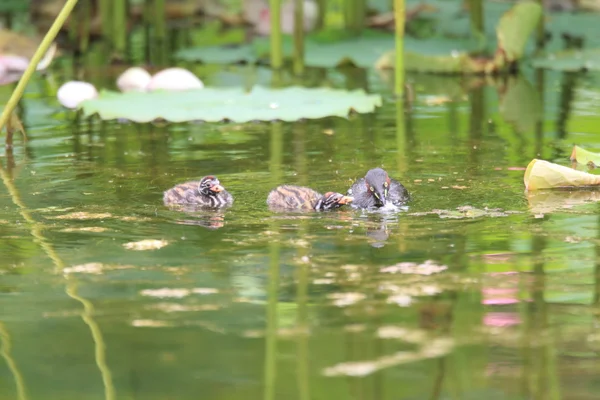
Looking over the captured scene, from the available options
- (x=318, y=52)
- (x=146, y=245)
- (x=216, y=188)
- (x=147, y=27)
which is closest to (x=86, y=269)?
(x=146, y=245)

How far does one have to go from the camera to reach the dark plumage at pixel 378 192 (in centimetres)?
522

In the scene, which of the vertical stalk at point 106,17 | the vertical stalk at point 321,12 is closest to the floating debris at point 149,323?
Answer: the vertical stalk at point 106,17

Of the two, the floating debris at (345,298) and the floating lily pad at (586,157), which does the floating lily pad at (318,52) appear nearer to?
the floating lily pad at (586,157)

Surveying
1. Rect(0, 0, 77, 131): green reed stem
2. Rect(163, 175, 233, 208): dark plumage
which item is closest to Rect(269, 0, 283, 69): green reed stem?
Rect(163, 175, 233, 208): dark plumage

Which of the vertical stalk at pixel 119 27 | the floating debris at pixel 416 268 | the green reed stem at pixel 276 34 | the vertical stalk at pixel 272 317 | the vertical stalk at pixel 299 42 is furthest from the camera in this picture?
the vertical stalk at pixel 119 27

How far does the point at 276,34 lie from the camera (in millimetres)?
10359

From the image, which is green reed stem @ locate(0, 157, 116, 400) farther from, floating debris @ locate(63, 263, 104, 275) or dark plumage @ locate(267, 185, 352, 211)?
dark plumage @ locate(267, 185, 352, 211)

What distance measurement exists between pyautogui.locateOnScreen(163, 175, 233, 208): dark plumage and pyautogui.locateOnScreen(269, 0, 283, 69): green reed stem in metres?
4.78

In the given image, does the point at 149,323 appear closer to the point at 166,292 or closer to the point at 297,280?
the point at 166,292

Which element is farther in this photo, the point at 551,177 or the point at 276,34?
the point at 276,34

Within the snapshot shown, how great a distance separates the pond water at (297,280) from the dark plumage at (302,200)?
7 centimetres

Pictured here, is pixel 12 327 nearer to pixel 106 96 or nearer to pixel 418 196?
pixel 418 196

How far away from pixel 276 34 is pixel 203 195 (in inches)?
201

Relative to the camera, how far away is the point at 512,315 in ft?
12.0
